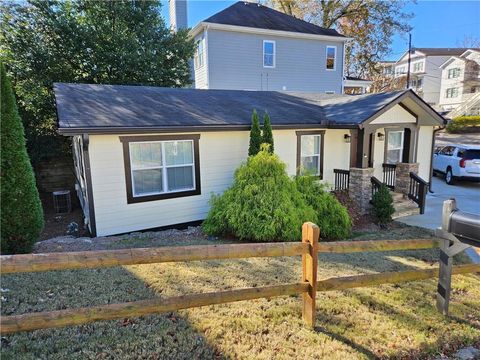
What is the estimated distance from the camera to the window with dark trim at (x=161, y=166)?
762 cm

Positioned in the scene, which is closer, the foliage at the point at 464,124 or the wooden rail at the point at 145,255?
the wooden rail at the point at 145,255

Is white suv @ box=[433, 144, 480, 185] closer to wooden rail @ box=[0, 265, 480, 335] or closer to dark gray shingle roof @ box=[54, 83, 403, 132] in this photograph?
dark gray shingle roof @ box=[54, 83, 403, 132]

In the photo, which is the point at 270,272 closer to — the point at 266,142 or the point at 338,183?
the point at 266,142

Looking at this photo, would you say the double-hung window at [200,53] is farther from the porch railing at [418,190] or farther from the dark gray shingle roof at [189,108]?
the porch railing at [418,190]

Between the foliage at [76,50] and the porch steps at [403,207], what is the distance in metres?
11.3

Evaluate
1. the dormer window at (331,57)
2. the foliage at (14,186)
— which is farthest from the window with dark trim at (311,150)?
the dormer window at (331,57)

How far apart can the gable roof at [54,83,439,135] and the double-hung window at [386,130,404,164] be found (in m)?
2.00

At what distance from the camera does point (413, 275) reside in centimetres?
352

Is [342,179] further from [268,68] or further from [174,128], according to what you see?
[268,68]

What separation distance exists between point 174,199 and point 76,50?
9.76 meters

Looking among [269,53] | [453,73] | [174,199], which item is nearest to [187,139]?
[174,199]

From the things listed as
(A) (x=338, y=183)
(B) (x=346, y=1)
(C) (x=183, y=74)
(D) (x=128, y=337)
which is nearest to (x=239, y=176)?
(A) (x=338, y=183)

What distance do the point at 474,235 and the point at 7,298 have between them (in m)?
5.00

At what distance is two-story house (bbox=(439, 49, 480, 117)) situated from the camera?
137 feet
